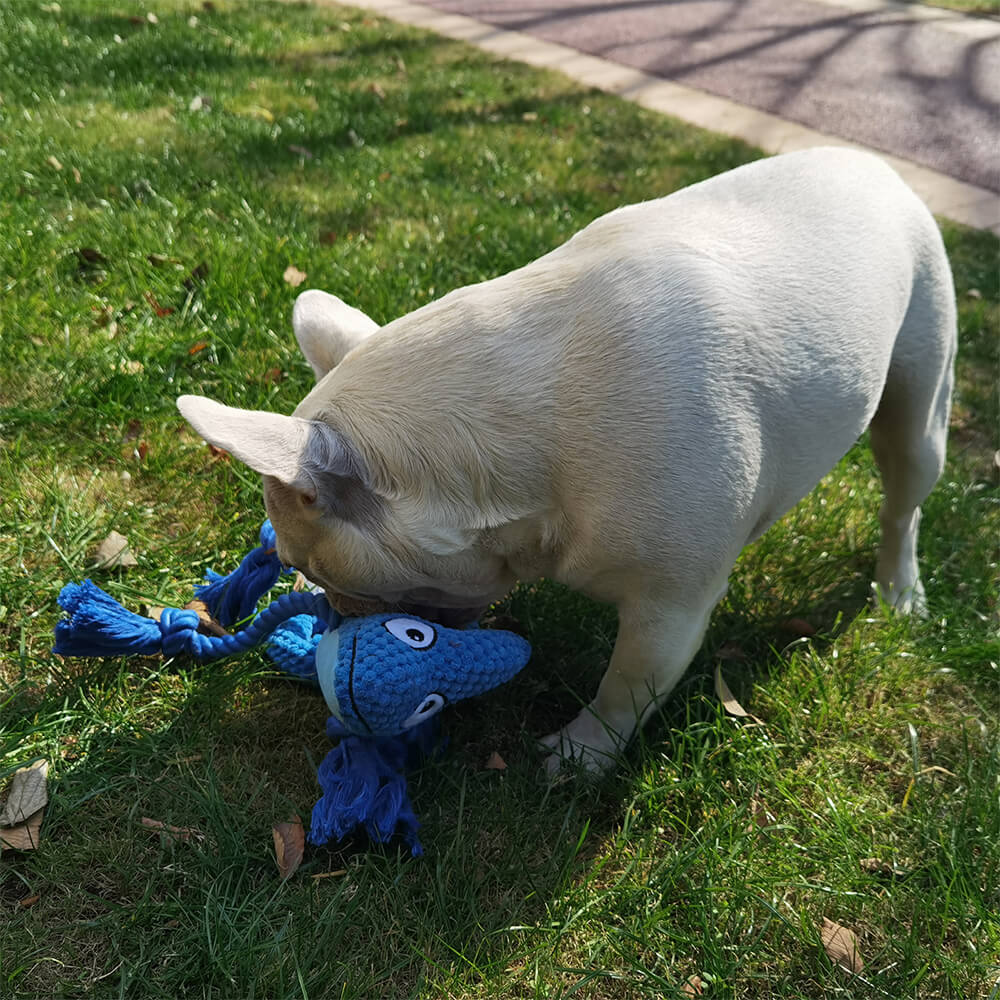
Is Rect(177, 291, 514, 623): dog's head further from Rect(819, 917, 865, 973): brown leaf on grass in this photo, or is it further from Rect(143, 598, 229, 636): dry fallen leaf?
Rect(819, 917, 865, 973): brown leaf on grass

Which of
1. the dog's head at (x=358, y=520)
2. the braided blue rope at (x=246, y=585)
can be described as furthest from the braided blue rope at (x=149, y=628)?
the dog's head at (x=358, y=520)

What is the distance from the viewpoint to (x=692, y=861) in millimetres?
2332

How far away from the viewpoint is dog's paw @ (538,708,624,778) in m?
2.56

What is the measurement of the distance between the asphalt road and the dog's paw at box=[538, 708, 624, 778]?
19.8ft

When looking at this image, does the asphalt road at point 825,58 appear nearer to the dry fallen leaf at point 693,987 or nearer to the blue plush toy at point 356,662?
the blue plush toy at point 356,662

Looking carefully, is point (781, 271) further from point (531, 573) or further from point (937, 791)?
point (937, 791)

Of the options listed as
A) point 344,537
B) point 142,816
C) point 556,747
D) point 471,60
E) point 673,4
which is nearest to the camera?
point 344,537

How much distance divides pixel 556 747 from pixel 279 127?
479 cm

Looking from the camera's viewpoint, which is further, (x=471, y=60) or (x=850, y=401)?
(x=471, y=60)

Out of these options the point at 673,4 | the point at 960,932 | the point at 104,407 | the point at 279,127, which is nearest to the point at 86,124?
the point at 279,127

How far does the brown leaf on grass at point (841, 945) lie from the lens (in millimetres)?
2215

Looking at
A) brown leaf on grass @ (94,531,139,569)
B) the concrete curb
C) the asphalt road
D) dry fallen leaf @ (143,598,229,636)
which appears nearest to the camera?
dry fallen leaf @ (143,598,229,636)

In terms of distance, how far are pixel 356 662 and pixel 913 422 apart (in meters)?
1.95

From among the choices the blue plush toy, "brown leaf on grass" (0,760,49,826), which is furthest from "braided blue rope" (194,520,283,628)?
"brown leaf on grass" (0,760,49,826)
